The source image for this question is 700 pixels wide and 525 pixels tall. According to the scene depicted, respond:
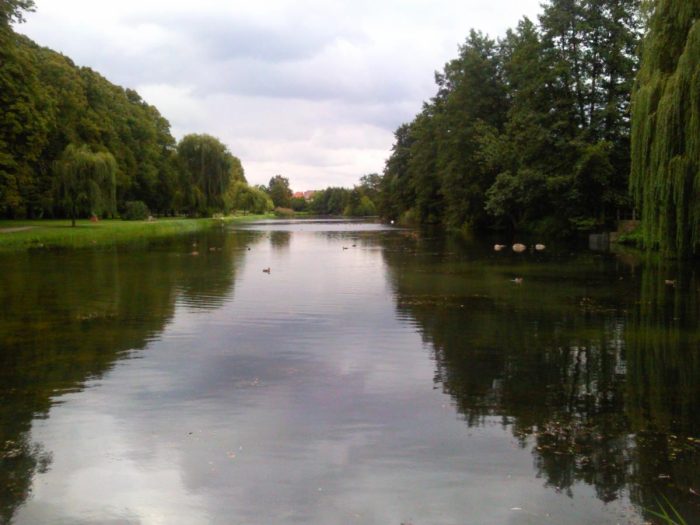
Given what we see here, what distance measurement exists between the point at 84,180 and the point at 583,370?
1740 inches

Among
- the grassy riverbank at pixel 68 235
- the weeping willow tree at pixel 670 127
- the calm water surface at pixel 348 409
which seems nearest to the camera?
the calm water surface at pixel 348 409

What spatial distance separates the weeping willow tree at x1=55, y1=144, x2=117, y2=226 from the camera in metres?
46.3

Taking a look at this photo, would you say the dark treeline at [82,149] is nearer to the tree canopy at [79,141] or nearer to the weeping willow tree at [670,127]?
the tree canopy at [79,141]

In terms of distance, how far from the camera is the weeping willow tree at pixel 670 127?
1972 centimetres

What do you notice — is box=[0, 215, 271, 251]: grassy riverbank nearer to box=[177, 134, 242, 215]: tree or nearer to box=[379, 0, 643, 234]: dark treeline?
box=[177, 134, 242, 215]: tree

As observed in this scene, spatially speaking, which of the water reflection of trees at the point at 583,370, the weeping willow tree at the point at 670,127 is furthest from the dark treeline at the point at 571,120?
the water reflection of trees at the point at 583,370

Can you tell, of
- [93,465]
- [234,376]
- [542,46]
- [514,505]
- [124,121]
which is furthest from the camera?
[124,121]

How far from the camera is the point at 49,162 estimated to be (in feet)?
183

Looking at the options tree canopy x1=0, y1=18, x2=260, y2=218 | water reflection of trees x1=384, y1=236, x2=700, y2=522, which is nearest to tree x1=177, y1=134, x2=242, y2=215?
tree canopy x1=0, y1=18, x2=260, y2=218

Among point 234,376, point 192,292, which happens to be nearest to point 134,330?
point 234,376

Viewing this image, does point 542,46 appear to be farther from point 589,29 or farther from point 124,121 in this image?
point 124,121

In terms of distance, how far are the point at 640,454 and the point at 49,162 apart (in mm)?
58313

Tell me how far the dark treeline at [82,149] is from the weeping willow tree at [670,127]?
33.8 metres

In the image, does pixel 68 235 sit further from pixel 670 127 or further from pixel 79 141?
pixel 670 127
